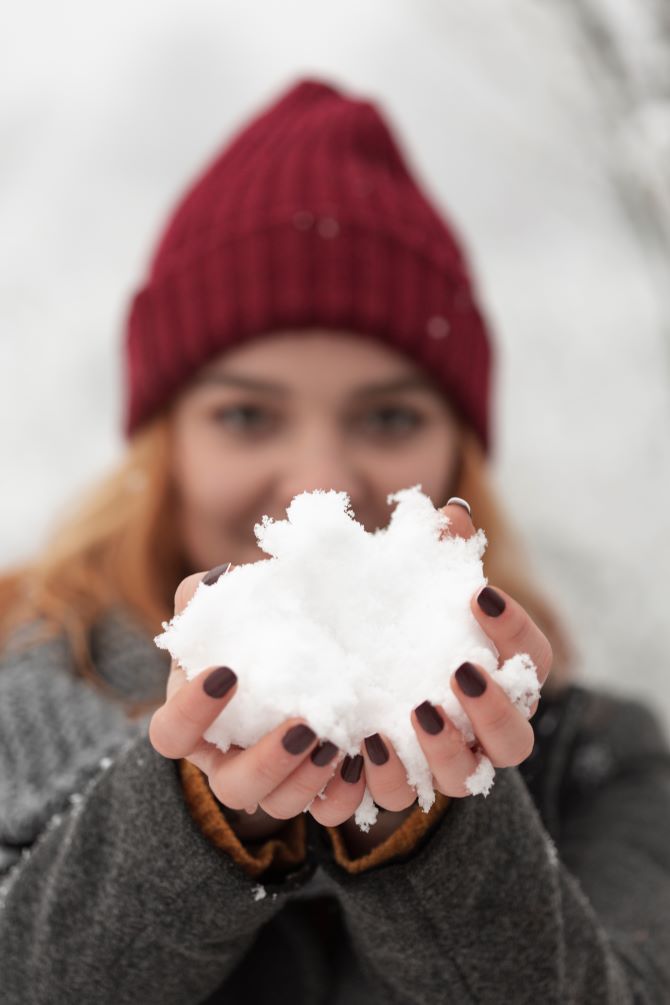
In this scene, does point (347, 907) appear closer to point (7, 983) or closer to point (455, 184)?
point (7, 983)

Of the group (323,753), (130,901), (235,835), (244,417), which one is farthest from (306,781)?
(244,417)

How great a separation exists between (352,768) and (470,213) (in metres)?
2.24

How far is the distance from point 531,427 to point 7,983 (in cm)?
174

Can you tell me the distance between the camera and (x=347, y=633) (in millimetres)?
573

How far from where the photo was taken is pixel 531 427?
215cm

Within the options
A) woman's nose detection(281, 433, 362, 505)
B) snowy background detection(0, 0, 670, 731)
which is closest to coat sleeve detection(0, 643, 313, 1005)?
woman's nose detection(281, 433, 362, 505)

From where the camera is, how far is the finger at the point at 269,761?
1.61 ft

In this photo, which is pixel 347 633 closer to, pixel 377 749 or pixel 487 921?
pixel 377 749

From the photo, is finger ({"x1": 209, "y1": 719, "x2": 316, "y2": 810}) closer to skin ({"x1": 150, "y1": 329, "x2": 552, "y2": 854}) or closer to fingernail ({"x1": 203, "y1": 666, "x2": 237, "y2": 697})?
fingernail ({"x1": 203, "y1": 666, "x2": 237, "y2": 697})

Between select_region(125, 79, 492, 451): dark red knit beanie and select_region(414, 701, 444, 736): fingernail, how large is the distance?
0.89 meters

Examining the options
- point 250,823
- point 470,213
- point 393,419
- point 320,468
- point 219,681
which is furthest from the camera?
point 470,213

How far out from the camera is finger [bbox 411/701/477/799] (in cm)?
50

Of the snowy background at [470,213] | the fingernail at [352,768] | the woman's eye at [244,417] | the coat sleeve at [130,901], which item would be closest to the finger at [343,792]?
the fingernail at [352,768]

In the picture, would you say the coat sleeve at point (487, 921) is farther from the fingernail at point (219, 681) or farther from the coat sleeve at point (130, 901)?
the fingernail at point (219, 681)
